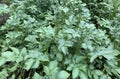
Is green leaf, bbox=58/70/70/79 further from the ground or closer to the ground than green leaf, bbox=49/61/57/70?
closer to the ground

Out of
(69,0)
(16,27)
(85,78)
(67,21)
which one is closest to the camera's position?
(85,78)

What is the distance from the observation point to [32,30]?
217 cm

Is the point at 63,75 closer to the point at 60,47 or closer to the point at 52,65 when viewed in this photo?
the point at 52,65

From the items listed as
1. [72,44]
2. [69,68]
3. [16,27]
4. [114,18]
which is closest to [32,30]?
[16,27]

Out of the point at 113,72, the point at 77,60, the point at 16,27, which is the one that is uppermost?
the point at 16,27

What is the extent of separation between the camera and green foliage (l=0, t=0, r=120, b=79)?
5.72 ft

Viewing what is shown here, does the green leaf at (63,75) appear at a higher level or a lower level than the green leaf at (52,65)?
lower

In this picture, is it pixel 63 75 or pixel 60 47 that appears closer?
pixel 63 75

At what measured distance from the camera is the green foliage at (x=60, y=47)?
1744 mm

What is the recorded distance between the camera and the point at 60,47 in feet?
5.92

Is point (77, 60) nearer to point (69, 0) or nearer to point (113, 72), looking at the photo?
point (113, 72)

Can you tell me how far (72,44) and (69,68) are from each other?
22 cm

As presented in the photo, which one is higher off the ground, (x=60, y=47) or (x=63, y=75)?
(x=60, y=47)

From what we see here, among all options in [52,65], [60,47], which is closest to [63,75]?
[52,65]
